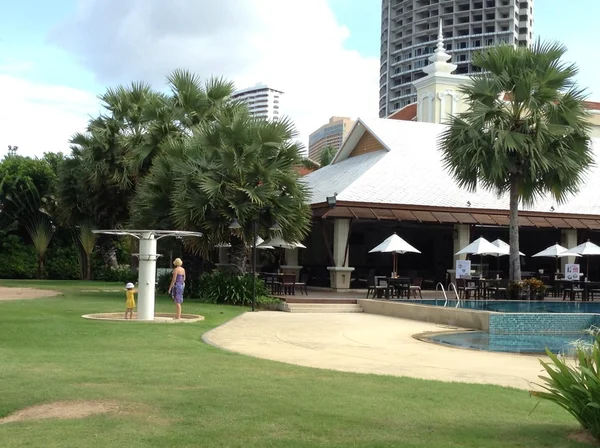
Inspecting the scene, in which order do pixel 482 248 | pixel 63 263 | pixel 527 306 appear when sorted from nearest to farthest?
pixel 527 306
pixel 482 248
pixel 63 263

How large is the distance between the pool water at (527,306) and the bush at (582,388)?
1578 centimetres

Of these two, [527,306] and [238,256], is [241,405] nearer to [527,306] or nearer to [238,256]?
[527,306]

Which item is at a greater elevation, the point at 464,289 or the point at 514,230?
the point at 514,230

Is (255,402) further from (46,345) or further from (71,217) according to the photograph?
(71,217)

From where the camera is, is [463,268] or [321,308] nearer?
[321,308]

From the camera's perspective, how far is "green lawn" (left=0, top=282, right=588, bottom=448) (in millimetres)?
5961

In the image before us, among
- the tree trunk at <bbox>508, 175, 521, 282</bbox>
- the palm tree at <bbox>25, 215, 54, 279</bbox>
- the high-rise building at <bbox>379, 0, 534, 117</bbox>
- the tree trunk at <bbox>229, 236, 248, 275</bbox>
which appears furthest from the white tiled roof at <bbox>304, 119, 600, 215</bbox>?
the high-rise building at <bbox>379, 0, 534, 117</bbox>

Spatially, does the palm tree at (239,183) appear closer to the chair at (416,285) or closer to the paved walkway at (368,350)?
the paved walkway at (368,350)

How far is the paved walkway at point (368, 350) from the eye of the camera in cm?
1060

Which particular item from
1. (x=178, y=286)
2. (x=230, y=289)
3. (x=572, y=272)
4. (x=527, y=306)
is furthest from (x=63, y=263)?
(x=527, y=306)

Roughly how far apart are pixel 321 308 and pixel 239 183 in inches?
175

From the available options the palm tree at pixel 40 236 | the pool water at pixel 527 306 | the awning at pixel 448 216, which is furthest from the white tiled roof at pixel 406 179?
the palm tree at pixel 40 236

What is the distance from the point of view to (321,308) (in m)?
22.3

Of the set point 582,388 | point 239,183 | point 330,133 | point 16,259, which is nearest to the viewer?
point 582,388
